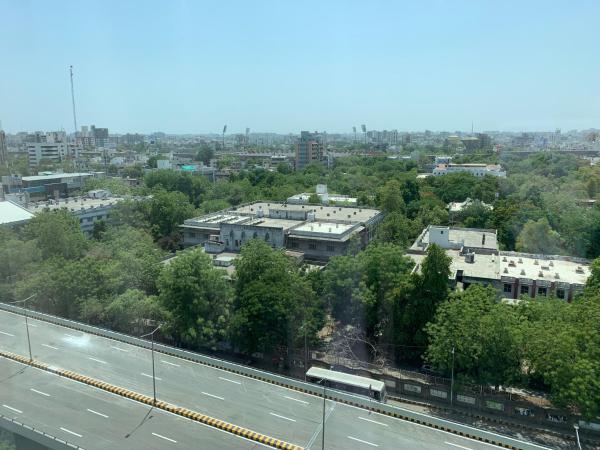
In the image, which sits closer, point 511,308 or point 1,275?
point 511,308

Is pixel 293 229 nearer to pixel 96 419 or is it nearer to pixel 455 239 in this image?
pixel 455 239

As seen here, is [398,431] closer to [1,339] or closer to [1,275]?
[1,339]

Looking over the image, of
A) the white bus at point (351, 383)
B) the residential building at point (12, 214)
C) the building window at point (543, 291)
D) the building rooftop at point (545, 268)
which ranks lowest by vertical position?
the white bus at point (351, 383)

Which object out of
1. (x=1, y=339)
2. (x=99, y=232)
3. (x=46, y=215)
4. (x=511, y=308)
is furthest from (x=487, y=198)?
(x=1, y=339)

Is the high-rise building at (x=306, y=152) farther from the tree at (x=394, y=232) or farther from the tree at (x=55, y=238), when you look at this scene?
the tree at (x=55, y=238)

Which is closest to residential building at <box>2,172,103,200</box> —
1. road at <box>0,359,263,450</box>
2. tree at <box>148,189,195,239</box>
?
tree at <box>148,189,195,239</box>

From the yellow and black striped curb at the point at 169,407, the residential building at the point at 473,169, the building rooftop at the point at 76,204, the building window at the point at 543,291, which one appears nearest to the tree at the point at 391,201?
the building window at the point at 543,291

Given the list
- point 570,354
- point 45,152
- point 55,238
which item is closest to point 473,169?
point 55,238
